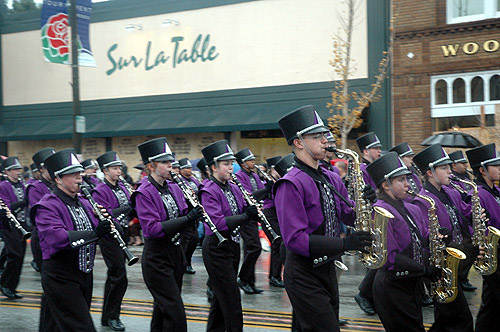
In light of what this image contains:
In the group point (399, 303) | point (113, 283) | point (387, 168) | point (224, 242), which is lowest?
point (113, 283)

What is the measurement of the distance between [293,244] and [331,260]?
34 cm

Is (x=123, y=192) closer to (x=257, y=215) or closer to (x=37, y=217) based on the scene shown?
(x=257, y=215)

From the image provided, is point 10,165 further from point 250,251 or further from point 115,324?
point 115,324

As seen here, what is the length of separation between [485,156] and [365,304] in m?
2.78

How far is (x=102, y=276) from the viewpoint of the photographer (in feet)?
40.1

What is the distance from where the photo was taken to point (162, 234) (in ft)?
21.9

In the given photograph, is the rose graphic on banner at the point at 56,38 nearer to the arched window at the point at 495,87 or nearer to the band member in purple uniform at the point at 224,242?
the band member in purple uniform at the point at 224,242

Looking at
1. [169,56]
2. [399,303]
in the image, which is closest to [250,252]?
[399,303]

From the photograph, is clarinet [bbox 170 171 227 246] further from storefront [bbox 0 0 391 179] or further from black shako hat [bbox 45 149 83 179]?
storefront [bbox 0 0 391 179]

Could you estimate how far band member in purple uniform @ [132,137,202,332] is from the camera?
655 cm

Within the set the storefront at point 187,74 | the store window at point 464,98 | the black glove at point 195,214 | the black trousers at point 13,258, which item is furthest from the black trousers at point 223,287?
the storefront at point 187,74

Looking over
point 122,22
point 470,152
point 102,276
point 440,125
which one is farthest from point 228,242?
point 122,22

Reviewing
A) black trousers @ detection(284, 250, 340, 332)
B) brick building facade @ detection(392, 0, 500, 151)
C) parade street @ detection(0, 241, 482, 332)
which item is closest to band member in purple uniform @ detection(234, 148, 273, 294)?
parade street @ detection(0, 241, 482, 332)

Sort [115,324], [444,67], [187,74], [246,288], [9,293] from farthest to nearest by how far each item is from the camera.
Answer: [187,74], [444,67], [246,288], [9,293], [115,324]
